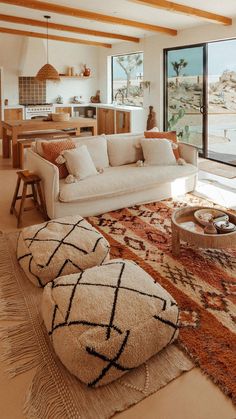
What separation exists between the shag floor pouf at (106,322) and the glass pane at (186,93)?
5874 mm

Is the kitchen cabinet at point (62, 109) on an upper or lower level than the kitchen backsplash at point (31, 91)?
lower

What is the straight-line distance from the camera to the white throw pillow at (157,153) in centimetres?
455

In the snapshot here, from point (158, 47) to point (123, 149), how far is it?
14.7 feet

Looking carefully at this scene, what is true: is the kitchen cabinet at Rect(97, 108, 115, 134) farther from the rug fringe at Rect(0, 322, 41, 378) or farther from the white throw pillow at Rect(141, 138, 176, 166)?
the rug fringe at Rect(0, 322, 41, 378)

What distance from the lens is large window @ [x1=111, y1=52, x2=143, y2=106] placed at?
363 inches

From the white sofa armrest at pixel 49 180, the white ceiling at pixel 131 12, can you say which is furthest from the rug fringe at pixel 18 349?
the white ceiling at pixel 131 12

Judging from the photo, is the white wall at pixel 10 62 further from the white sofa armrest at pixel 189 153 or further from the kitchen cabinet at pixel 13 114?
the white sofa armrest at pixel 189 153

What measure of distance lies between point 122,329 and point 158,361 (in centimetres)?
32

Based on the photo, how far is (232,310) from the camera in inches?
92.9

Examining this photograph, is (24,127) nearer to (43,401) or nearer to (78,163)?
(78,163)

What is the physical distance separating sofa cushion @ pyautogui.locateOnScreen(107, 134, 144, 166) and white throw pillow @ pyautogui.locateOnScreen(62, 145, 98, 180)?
550mm

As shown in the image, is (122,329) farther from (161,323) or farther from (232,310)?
(232,310)

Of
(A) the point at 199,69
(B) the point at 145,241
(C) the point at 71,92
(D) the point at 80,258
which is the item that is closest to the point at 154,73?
(A) the point at 199,69

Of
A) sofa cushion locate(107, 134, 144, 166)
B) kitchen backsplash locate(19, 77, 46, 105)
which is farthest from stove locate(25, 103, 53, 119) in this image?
sofa cushion locate(107, 134, 144, 166)
